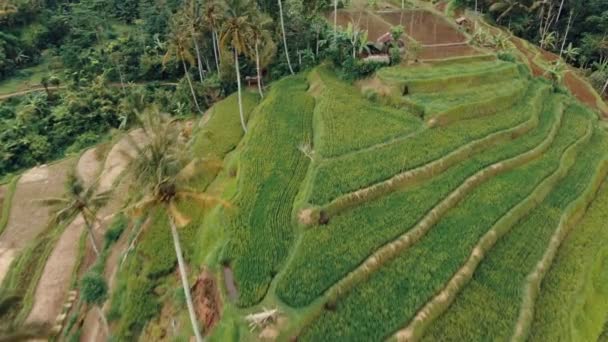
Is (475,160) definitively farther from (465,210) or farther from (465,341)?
(465,341)

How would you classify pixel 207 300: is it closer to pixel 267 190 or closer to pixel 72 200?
pixel 267 190

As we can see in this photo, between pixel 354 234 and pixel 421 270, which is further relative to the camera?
pixel 354 234

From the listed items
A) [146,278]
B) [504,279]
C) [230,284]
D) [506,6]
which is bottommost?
[146,278]

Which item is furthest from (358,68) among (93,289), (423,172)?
(93,289)

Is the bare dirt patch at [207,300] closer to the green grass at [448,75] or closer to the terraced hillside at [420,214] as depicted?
the terraced hillside at [420,214]

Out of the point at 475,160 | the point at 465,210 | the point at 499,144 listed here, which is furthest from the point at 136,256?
the point at 499,144

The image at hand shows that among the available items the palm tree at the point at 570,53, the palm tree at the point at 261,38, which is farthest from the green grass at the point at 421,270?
the palm tree at the point at 570,53
